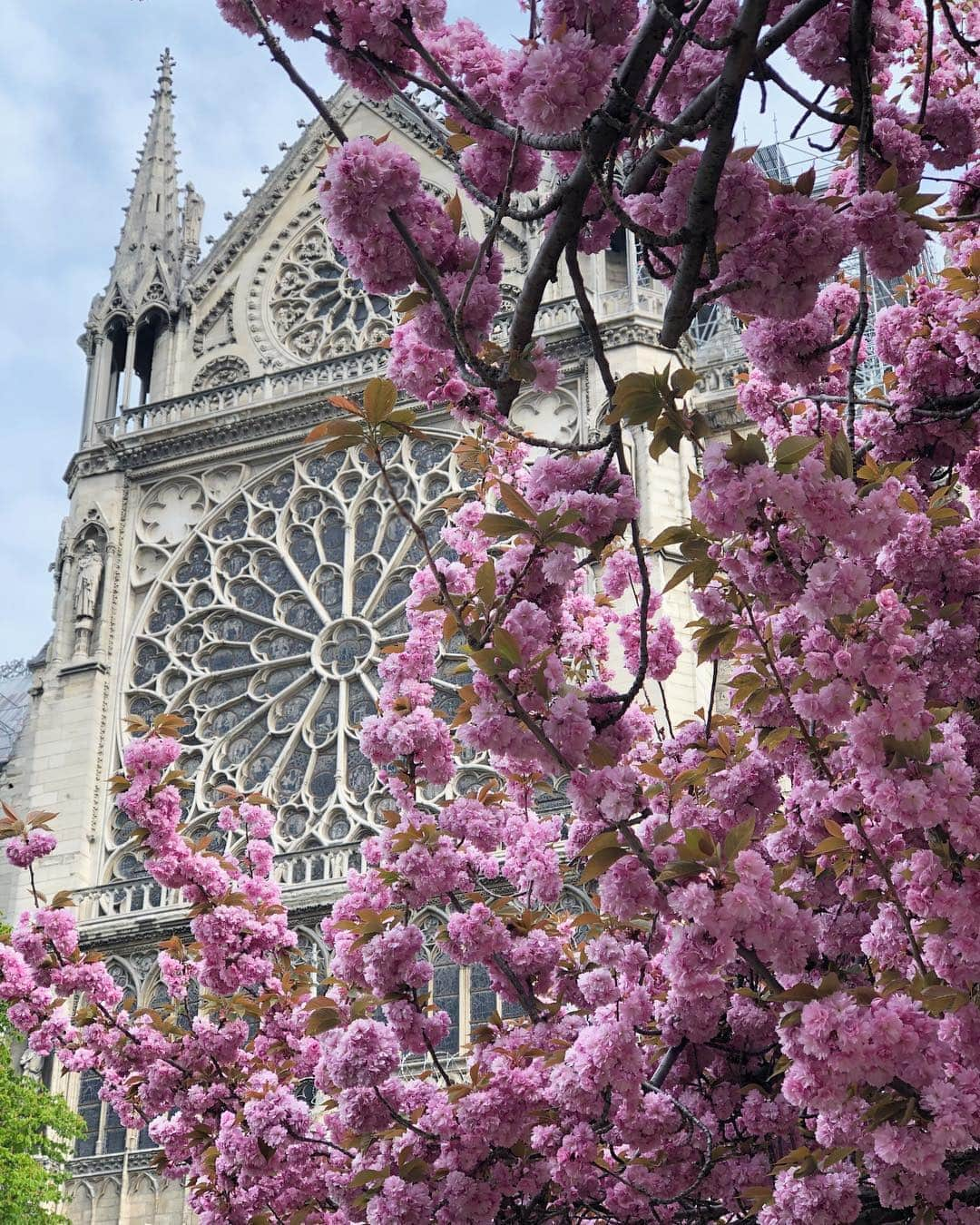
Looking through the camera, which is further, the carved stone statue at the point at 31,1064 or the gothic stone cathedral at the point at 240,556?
the gothic stone cathedral at the point at 240,556

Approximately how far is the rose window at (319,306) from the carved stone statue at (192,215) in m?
2.59

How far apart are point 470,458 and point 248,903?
9.61ft

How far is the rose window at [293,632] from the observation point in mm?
21719

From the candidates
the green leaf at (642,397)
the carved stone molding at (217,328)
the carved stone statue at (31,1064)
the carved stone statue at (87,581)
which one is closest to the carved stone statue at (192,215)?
the carved stone molding at (217,328)

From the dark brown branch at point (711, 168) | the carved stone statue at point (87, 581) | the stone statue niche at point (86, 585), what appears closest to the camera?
the dark brown branch at point (711, 168)

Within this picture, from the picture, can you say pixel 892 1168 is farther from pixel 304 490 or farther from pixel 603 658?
pixel 304 490

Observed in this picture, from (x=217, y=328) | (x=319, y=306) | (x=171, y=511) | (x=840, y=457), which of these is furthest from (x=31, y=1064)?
(x=840, y=457)

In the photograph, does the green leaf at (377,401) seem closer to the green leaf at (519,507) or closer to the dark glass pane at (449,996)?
the green leaf at (519,507)

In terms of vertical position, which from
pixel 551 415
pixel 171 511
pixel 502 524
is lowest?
pixel 502 524

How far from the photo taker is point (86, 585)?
24109mm

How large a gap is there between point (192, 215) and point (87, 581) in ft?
26.6

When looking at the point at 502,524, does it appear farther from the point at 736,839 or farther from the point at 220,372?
the point at 220,372

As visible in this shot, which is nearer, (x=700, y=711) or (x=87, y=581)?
(x=700, y=711)

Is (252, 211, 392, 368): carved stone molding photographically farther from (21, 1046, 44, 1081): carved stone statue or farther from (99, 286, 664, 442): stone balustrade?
(21, 1046, 44, 1081): carved stone statue
